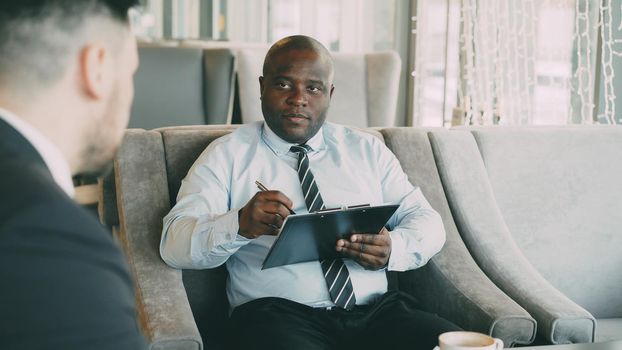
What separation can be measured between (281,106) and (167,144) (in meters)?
0.31

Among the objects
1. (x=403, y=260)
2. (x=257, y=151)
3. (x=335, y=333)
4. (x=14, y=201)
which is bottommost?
(x=335, y=333)

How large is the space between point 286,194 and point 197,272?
Answer: 301 mm

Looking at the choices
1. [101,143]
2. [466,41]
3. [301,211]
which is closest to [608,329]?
[301,211]

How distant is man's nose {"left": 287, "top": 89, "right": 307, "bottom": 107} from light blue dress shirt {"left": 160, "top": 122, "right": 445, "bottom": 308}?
0.34 feet

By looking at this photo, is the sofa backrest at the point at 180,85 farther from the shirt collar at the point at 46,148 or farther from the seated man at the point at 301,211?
the shirt collar at the point at 46,148

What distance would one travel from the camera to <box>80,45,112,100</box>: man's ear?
2.34 feet

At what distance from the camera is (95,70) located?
72 centimetres

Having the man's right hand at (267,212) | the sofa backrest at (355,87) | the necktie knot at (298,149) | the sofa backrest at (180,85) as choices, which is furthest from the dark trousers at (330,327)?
the sofa backrest at (180,85)

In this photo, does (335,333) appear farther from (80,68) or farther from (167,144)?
(80,68)

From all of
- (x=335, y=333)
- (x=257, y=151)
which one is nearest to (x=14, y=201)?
(x=335, y=333)

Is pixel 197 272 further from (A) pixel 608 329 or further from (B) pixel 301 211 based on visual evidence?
(A) pixel 608 329

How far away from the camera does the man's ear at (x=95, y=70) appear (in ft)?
2.34

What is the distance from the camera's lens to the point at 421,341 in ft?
5.91

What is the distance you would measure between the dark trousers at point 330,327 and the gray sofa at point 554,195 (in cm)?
47
